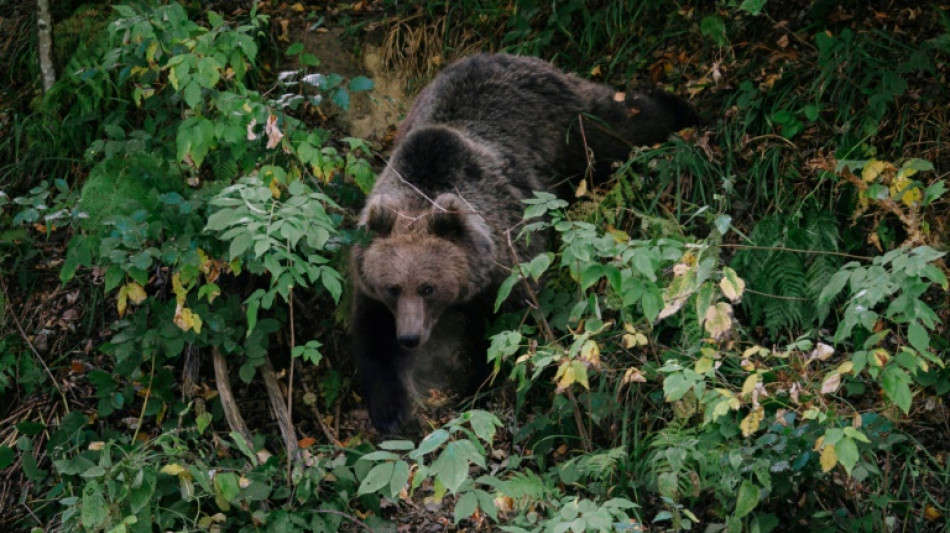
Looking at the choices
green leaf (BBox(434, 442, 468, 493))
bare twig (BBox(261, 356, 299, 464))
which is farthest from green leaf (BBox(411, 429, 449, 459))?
bare twig (BBox(261, 356, 299, 464))

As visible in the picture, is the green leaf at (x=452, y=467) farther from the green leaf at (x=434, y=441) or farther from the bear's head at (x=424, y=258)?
the bear's head at (x=424, y=258)

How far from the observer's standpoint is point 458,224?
247 inches

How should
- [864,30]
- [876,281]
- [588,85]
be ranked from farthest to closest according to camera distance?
Answer: [588,85] → [864,30] → [876,281]

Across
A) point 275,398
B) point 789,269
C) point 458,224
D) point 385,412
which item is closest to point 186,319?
point 275,398

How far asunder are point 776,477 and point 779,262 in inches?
64.1

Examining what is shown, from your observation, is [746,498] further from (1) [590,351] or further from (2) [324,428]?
(2) [324,428]

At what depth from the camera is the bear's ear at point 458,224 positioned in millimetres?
6223

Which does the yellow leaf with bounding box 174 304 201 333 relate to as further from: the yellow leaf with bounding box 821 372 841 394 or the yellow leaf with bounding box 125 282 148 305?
the yellow leaf with bounding box 821 372 841 394

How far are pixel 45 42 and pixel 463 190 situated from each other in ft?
10.9

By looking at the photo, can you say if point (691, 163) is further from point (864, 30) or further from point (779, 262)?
point (864, 30)

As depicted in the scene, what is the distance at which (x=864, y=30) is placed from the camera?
22.1ft

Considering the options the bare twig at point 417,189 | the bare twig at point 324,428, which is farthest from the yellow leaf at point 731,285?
the bare twig at point 324,428

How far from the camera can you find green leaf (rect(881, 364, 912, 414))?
3986 mm

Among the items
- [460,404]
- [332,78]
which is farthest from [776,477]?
[332,78]
